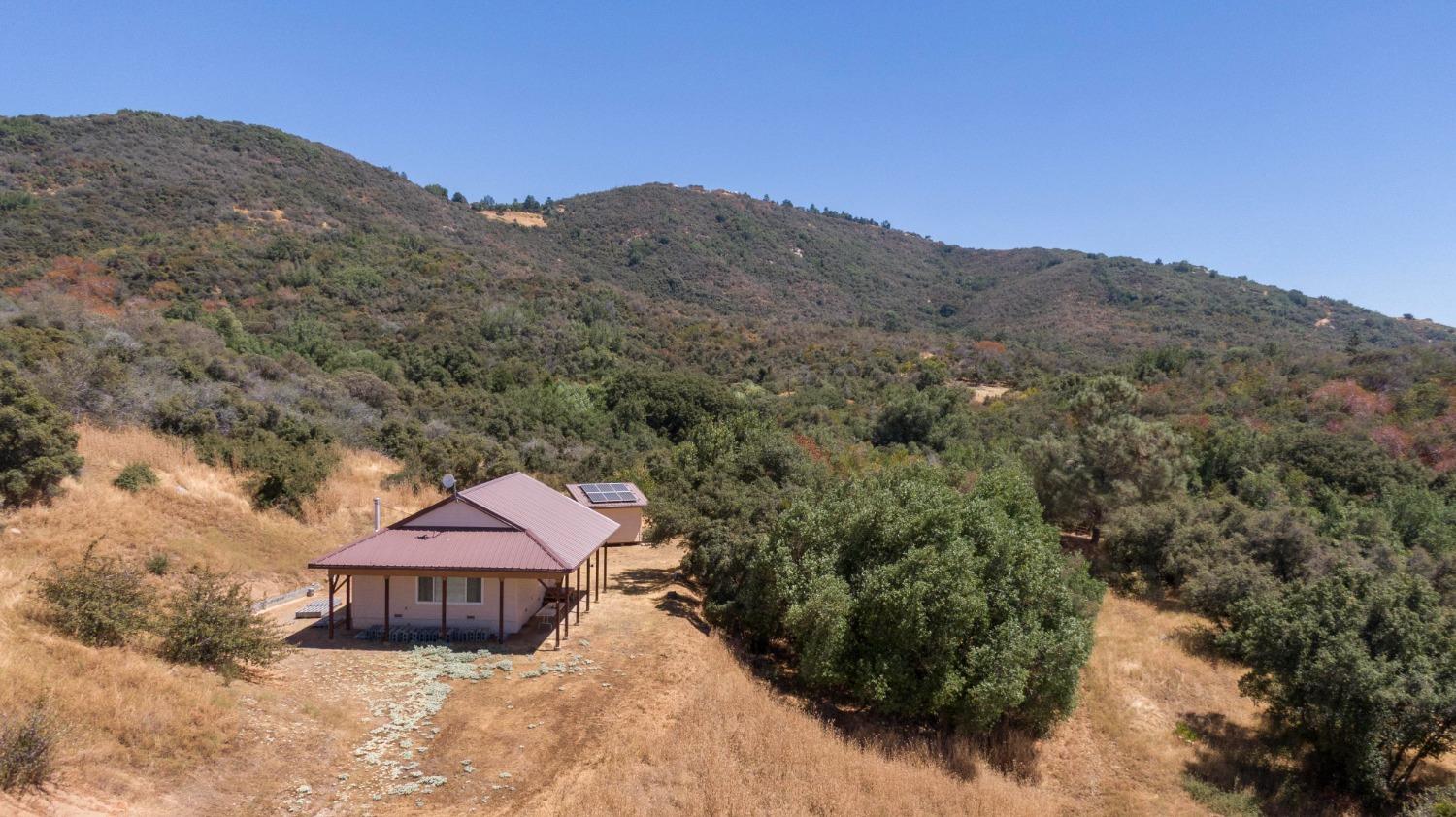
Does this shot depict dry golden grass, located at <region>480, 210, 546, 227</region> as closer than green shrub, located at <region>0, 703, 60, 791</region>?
No

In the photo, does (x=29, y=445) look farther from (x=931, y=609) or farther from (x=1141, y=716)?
(x=1141, y=716)

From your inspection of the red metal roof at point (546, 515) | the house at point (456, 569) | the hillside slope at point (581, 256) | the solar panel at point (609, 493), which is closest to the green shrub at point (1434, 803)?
the house at point (456, 569)

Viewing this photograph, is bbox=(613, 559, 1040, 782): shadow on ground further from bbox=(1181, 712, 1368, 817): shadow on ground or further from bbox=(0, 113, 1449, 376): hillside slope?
bbox=(0, 113, 1449, 376): hillside slope

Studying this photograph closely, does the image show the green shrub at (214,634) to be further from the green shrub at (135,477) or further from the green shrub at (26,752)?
the green shrub at (135,477)

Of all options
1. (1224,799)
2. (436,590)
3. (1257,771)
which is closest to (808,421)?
(436,590)

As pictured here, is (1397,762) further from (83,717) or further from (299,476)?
(299,476)

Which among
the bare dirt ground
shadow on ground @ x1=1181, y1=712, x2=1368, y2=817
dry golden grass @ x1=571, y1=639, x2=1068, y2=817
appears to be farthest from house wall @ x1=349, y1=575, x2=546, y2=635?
shadow on ground @ x1=1181, y1=712, x2=1368, y2=817

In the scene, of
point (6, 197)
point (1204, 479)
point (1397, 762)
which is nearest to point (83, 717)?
point (1397, 762)
